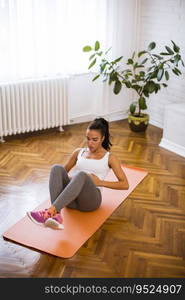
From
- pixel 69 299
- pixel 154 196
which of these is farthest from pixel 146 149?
pixel 69 299

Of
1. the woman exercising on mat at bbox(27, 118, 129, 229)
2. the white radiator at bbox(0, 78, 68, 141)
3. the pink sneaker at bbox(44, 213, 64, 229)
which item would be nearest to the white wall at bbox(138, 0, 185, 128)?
the white radiator at bbox(0, 78, 68, 141)

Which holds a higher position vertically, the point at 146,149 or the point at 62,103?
the point at 62,103

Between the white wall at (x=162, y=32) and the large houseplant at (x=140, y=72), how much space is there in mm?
118

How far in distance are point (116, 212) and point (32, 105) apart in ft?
6.52

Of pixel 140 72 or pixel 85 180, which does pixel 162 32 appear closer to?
pixel 140 72

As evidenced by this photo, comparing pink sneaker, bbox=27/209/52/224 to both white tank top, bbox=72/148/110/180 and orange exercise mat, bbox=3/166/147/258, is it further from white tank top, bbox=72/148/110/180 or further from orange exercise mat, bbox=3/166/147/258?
white tank top, bbox=72/148/110/180

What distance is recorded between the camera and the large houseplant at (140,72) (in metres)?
4.73

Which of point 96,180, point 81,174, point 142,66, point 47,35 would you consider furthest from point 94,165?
point 47,35

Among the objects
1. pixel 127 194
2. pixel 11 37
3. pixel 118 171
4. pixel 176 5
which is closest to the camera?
pixel 118 171

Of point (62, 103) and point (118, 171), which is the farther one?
point (62, 103)

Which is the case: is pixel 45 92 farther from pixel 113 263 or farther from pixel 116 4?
pixel 113 263

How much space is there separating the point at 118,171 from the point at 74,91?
244 centimetres

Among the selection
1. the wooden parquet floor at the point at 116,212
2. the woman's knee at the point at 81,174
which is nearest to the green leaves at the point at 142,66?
the wooden parquet floor at the point at 116,212

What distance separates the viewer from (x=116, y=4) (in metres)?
5.04
